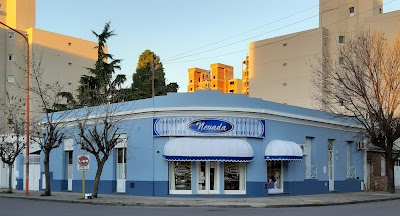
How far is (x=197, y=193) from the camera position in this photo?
28.3 metres

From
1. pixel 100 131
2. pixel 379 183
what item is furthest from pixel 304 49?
pixel 100 131

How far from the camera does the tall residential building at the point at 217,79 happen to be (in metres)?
140

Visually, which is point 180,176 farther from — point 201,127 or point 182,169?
point 201,127

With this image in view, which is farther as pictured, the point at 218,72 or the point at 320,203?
the point at 218,72

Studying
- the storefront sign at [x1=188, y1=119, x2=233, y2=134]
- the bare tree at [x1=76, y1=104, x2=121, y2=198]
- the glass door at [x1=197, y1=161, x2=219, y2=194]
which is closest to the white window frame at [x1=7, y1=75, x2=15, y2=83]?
the bare tree at [x1=76, y1=104, x2=121, y2=198]

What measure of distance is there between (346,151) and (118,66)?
24.6 m

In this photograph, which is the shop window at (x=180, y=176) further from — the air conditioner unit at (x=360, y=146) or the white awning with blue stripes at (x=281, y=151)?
the air conditioner unit at (x=360, y=146)

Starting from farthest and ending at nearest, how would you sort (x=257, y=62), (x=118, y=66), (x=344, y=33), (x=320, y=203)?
(x=257, y=62), (x=344, y=33), (x=118, y=66), (x=320, y=203)

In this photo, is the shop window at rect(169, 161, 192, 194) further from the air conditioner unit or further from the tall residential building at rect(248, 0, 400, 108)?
the tall residential building at rect(248, 0, 400, 108)

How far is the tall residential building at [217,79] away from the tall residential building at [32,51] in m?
70.7

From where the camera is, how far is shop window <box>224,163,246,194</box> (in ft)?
94.3

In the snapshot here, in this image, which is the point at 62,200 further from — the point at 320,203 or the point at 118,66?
the point at 118,66

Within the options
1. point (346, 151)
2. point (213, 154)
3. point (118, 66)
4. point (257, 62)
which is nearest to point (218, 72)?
point (257, 62)

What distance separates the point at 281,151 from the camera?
29.3 m
